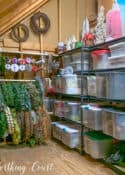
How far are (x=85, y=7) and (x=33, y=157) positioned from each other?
10.4 ft

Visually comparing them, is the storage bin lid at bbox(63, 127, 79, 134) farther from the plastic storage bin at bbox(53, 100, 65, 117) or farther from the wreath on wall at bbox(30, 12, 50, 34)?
the wreath on wall at bbox(30, 12, 50, 34)

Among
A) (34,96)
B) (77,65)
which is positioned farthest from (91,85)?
(34,96)

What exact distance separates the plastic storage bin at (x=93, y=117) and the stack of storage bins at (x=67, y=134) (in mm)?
317

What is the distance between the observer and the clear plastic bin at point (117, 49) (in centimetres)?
275

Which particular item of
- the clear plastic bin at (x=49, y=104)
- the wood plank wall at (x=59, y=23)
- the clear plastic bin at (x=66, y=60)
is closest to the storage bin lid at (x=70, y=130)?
the clear plastic bin at (x=49, y=104)

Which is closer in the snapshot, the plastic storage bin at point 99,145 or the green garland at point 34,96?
the plastic storage bin at point 99,145

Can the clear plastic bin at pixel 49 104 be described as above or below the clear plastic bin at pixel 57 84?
below

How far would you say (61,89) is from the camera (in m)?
4.00

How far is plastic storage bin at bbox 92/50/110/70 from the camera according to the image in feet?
10.2

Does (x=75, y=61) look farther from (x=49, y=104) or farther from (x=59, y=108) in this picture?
(x=49, y=104)

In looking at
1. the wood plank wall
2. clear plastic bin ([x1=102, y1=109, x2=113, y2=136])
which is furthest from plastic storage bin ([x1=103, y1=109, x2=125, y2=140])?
the wood plank wall

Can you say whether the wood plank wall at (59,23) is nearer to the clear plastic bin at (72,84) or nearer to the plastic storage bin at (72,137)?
the clear plastic bin at (72,84)

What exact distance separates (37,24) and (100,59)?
1.86 m

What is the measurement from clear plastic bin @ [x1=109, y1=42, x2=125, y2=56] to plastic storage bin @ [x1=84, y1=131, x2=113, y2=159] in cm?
108
